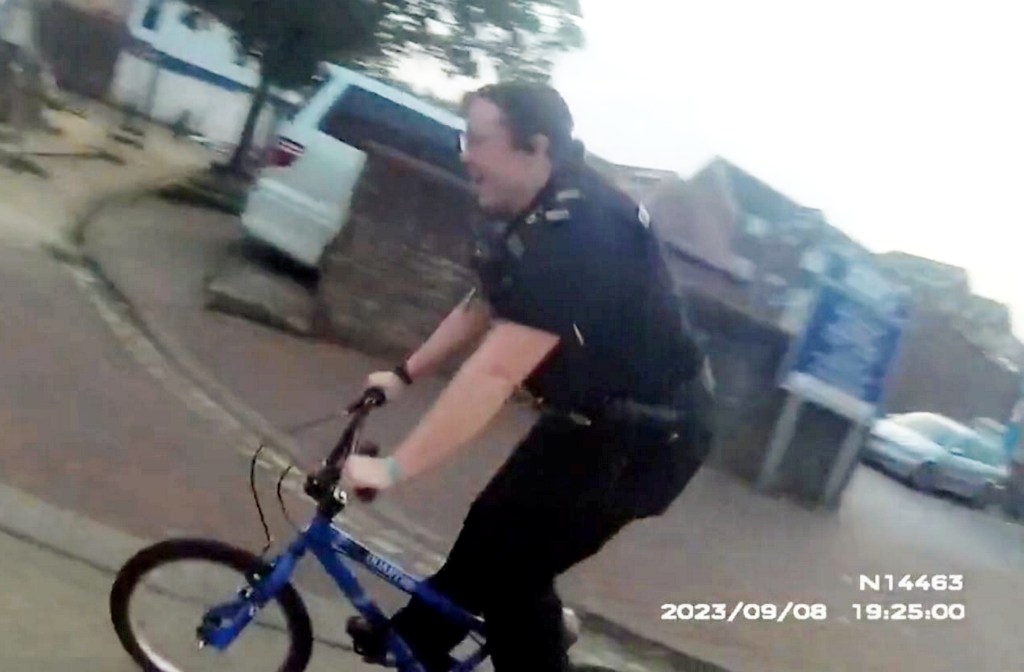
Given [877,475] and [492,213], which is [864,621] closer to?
[877,475]

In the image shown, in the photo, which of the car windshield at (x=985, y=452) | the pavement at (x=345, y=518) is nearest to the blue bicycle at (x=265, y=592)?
the pavement at (x=345, y=518)

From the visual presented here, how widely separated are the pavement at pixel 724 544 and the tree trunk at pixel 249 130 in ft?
1.53

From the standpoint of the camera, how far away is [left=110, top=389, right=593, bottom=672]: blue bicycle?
6.15 feet

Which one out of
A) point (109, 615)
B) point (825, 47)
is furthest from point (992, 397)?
point (109, 615)

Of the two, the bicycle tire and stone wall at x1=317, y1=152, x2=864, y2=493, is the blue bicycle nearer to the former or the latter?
the bicycle tire

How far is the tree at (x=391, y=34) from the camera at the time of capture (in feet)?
9.56

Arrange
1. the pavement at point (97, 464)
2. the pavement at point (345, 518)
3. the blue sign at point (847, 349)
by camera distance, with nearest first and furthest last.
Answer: the pavement at point (97, 464), the pavement at point (345, 518), the blue sign at point (847, 349)

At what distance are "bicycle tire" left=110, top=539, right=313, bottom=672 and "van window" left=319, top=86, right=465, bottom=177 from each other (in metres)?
1.44

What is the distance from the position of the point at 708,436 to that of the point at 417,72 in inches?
59.1

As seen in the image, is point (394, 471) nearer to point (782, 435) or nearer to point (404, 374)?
point (404, 374)

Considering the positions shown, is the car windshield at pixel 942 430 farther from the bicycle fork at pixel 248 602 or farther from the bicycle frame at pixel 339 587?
the bicycle fork at pixel 248 602

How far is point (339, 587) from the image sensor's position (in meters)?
1.98

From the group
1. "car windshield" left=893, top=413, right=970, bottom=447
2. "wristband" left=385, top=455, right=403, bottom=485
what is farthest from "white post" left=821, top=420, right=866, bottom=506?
"wristband" left=385, top=455, right=403, bottom=485

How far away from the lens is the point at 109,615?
214cm
